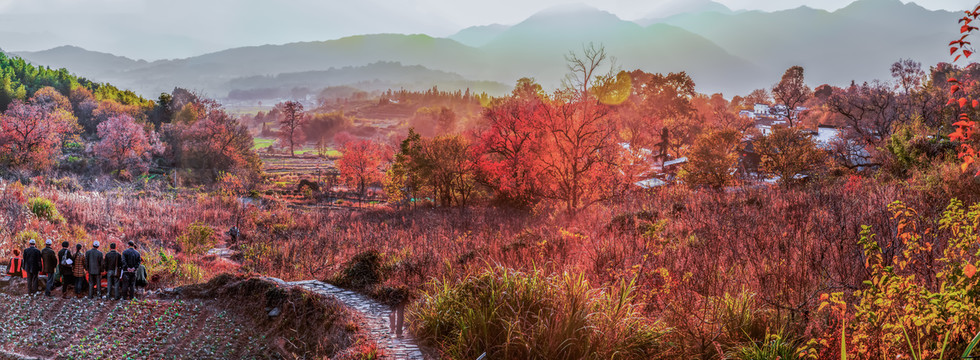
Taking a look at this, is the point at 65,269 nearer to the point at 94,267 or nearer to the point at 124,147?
the point at 94,267

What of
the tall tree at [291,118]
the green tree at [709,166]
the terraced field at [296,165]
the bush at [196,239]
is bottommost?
the terraced field at [296,165]

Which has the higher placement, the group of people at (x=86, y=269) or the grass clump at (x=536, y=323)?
the grass clump at (x=536, y=323)

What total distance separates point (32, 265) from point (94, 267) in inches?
69.7

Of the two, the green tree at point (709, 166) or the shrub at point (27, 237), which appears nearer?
the shrub at point (27, 237)

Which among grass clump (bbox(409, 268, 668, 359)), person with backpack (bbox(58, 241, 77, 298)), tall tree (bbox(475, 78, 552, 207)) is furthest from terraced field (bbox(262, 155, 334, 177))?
grass clump (bbox(409, 268, 668, 359))

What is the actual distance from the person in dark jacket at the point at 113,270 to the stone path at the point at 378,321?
446 centimetres

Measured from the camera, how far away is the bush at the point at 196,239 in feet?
68.6

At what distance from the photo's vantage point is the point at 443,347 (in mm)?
6961

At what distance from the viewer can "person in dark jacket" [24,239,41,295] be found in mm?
12039

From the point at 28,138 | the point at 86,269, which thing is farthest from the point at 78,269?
the point at 28,138

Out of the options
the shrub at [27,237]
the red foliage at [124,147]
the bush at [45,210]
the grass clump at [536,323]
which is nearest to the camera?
the grass clump at [536,323]

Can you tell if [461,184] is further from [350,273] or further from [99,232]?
[350,273]

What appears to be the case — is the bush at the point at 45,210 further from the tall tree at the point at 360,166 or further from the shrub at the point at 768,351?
the tall tree at the point at 360,166

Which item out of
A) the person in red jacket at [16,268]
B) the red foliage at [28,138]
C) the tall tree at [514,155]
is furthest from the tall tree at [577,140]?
the red foliage at [28,138]
